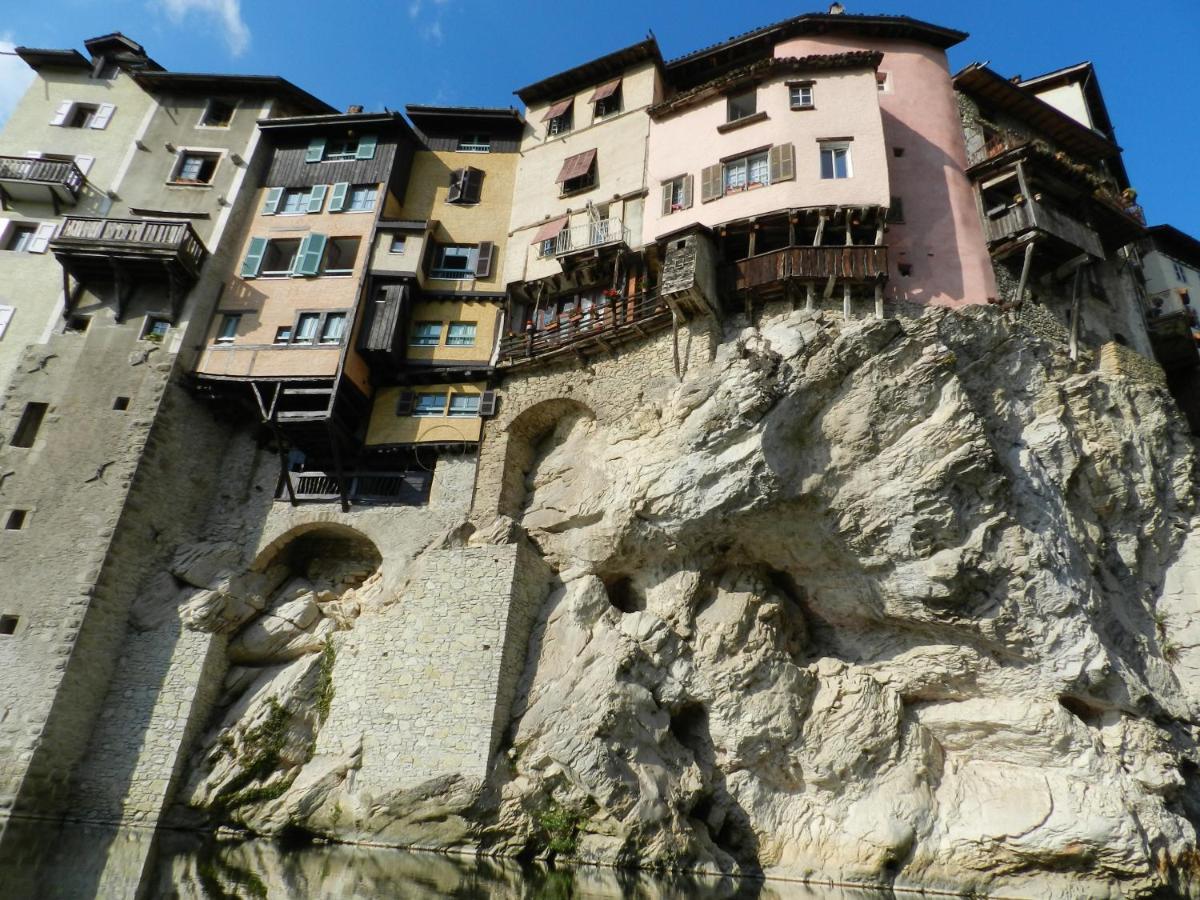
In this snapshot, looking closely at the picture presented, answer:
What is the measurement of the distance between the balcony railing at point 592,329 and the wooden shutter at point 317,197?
925cm

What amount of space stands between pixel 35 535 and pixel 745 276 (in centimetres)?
2145

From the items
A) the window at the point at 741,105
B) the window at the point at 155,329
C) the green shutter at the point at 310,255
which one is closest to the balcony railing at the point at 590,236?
the window at the point at 741,105

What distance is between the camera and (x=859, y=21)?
92.4 ft

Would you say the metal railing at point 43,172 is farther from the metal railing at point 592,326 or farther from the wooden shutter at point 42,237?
the metal railing at point 592,326

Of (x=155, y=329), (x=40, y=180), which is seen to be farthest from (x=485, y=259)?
(x=40, y=180)

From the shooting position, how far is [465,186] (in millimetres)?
29609

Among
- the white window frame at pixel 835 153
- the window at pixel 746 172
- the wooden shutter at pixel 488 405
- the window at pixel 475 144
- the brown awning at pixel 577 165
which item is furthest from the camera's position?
the window at pixel 475 144

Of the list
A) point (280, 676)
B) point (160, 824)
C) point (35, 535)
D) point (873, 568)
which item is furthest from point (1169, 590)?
point (35, 535)

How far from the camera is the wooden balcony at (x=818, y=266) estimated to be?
22000 millimetres

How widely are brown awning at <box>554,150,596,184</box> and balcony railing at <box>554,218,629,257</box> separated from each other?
235 centimetres

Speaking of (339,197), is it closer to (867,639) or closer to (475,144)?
(475,144)

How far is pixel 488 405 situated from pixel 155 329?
11.4 metres

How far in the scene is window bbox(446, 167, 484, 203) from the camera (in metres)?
29.4

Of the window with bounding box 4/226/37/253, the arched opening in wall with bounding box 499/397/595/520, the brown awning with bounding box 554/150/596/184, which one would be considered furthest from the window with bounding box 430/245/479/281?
the window with bounding box 4/226/37/253
